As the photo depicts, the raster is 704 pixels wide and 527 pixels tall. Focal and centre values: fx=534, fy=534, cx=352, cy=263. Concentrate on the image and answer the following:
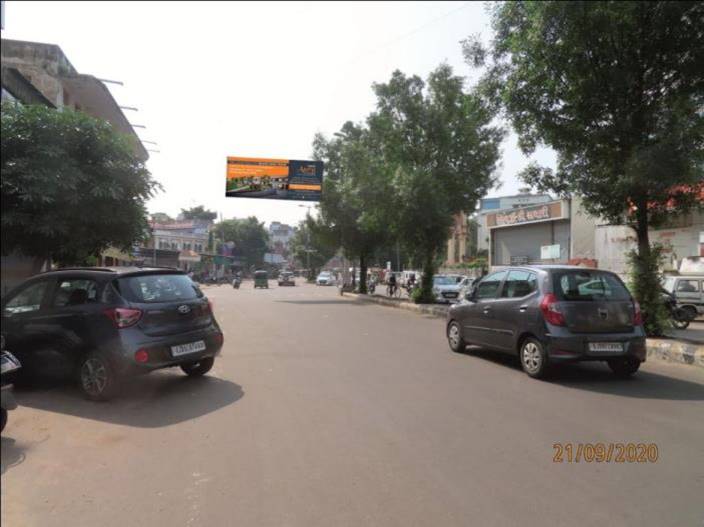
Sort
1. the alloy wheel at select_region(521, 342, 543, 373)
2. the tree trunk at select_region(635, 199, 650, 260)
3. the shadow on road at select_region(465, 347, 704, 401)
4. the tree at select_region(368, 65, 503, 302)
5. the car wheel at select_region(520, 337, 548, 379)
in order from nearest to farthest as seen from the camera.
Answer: the shadow on road at select_region(465, 347, 704, 401)
the car wheel at select_region(520, 337, 548, 379)
the alloy wheel at select_region(521, 342, 543, 373)
the tree trunk at select_region(635, 199, 650, 260)
the tree at select_region(368, 65, 503, 302)

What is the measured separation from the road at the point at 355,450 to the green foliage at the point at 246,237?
284 ft

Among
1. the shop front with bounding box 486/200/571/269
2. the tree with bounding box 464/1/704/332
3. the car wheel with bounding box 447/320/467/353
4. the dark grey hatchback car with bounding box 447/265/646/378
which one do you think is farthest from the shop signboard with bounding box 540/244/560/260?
the dark grey hatchback car with bounding box 447/265/646/378

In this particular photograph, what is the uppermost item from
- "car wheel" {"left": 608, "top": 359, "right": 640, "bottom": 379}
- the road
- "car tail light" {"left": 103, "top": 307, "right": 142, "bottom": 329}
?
"car tail light" {"left": 103, "top": 307, "right": 142, "bottom": 329}

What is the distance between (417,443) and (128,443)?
8.53 ft

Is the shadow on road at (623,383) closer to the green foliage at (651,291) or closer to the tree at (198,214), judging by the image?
the green foliage at (651,291)

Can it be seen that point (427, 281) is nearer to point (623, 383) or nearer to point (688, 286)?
point (688, 286)

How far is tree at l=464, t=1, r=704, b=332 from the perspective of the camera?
9.65m

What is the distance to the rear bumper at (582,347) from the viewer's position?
23.8 feet

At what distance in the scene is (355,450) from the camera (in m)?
4.59

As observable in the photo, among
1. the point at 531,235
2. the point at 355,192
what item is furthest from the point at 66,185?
the point at 531,235

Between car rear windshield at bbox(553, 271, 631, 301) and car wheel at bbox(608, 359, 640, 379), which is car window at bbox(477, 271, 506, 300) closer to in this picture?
car rear windshield at bbox(553, 271, 631, 301)

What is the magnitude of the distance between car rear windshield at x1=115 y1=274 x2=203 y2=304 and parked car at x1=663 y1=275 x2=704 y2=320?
1663cm

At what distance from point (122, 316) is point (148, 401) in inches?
41.5

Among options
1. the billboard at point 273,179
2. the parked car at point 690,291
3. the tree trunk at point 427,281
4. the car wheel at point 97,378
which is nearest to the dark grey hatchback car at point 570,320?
the car wheel at point 97,378
